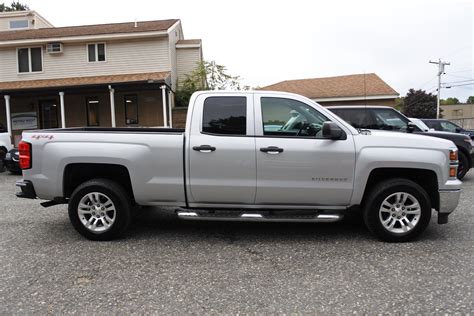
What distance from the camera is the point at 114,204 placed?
500cm

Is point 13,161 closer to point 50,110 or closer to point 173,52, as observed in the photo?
point 50,110

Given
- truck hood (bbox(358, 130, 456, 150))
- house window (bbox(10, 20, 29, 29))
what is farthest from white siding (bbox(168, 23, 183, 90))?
truck hood (bbox(358, 130, 456, 150))

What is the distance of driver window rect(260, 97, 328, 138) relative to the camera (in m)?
4.97

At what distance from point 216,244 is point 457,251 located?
2860 millimetres

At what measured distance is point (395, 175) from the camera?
5.02 metres

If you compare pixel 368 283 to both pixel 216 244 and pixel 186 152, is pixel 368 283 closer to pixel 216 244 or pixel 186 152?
pixel 216 244

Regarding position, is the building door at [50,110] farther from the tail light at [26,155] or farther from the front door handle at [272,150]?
the front door handle at [272,150]

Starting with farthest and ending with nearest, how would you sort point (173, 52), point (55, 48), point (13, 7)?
point (13, 7) < point (173, 52) < point (55, 48)

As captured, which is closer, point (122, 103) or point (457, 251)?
point (457, 251)

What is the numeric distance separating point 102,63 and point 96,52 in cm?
74

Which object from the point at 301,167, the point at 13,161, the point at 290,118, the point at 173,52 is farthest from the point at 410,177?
the point at 173,52

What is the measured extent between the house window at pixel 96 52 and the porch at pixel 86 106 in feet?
4.29

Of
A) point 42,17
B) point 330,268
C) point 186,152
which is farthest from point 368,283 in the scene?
point 42,17

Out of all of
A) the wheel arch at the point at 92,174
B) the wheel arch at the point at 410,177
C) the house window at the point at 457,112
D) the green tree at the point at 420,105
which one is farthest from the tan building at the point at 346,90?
the house window at the point at 457,112
